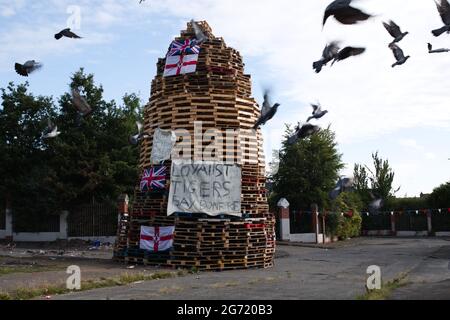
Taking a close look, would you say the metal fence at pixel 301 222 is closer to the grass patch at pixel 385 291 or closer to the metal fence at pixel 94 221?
the metal fence at pixel 94 221

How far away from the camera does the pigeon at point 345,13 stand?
760cm

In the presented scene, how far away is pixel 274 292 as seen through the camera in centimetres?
1235

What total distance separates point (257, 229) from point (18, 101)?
21.5m

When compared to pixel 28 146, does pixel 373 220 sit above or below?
below

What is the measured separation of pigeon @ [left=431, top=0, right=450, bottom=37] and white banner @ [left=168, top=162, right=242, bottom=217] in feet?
33.5

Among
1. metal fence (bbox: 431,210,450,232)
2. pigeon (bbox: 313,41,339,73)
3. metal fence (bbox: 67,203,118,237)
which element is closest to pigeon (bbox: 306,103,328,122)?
pigeon (bbox: 313,41,339,73)

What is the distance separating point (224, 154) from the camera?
18656mm

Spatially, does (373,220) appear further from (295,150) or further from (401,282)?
(401,282)

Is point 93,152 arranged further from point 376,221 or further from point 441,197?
point 441,197

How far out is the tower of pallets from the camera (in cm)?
1805

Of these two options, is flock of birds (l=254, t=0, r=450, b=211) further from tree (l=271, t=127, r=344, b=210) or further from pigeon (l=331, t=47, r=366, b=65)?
tree (l=271, t=127, r=344, b=210)

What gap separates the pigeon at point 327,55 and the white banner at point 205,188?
827 centimetres

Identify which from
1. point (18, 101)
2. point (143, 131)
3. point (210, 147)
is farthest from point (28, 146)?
point (210, 147)

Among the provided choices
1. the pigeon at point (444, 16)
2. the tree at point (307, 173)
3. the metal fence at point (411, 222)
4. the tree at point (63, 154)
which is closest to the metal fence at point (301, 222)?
the tree at point (307, 173)
